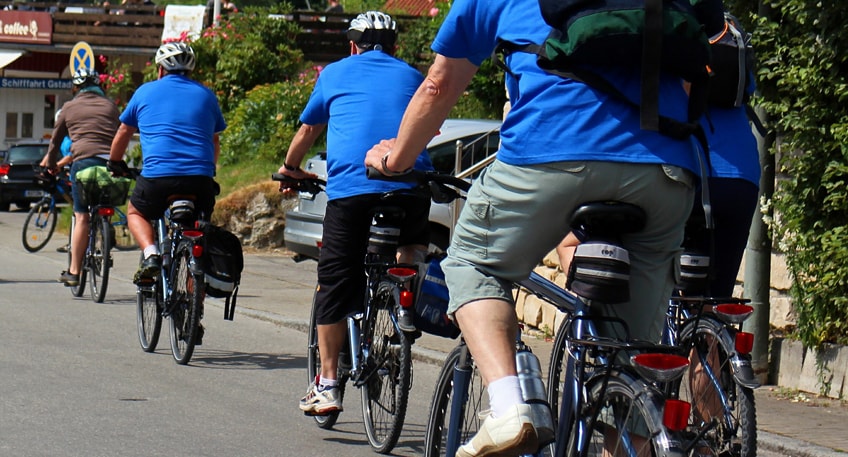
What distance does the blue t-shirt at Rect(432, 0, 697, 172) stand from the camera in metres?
3.31

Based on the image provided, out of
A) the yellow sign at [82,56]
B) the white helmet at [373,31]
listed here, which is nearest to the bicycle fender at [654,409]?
the white helmet at [373,31]

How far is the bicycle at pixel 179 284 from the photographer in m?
8.18

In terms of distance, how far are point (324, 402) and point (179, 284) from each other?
2.51m

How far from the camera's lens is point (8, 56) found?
36531 mm

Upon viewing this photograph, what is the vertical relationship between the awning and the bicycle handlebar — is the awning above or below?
below

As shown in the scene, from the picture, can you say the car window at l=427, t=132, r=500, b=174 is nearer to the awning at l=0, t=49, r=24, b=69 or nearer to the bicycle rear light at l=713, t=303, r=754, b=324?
the bicycle rear light at l=713, t=303, r=754, b=324

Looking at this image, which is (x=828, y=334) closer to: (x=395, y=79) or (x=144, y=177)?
(x=395, y=79)

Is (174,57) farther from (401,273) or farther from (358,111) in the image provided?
(401,273)

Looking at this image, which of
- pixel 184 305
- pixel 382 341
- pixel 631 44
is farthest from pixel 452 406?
pixel 184 305

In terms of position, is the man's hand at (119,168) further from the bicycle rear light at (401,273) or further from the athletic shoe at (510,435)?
the athletic shoe at (510,435)

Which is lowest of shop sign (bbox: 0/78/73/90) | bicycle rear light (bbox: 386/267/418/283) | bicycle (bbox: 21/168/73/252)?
bicycle (bbox: 21/168/73/252)

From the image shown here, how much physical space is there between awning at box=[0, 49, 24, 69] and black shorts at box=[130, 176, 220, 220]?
95.8 ft

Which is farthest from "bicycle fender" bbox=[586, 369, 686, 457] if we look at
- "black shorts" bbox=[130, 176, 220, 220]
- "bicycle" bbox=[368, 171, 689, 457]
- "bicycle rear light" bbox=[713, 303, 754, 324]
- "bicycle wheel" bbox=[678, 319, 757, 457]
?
"black shorts" bbox=[130, 176, 220, 220]

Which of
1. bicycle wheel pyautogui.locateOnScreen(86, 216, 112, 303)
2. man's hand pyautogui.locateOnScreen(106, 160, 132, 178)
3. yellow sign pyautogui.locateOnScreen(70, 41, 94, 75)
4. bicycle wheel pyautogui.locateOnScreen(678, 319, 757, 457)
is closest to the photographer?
bicycle wheel pyautogui.locateOnScreen(678, 319, 757, 457)
